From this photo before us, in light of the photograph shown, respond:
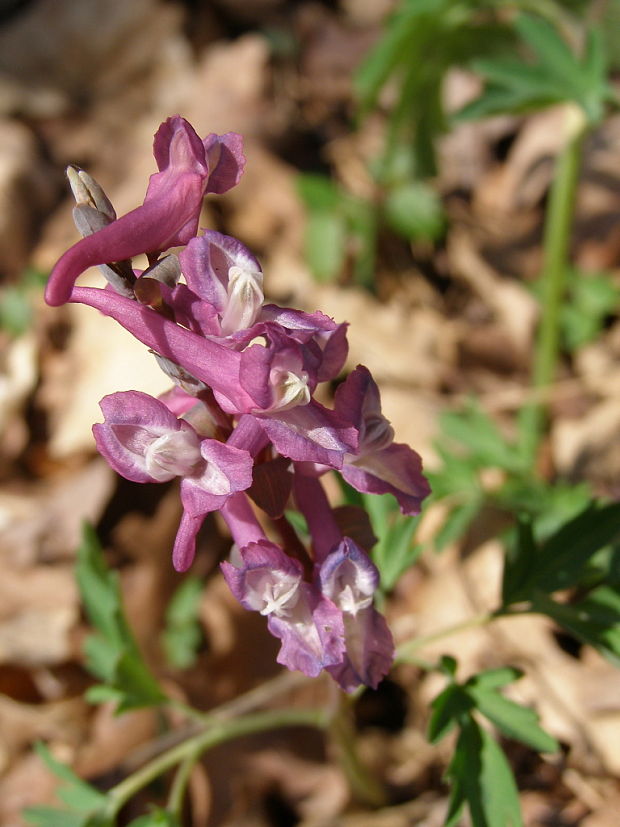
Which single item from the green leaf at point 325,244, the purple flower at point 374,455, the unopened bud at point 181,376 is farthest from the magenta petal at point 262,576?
the green leaf at point 325,244

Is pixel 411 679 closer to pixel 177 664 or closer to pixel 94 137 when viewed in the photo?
pixel 177 664

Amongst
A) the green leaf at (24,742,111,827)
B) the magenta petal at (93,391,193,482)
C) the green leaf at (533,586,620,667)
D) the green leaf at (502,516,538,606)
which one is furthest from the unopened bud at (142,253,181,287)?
the green leaf at (24,742,111,827)

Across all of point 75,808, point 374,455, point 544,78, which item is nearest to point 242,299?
point 374,455

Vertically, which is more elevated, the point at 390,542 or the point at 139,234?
the point at 139,234

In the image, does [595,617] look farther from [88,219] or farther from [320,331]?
[88,219]

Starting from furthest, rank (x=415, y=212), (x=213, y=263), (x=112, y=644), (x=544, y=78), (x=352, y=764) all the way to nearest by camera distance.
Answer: (x=415, y=212), (x=544, y=78), (x=352, y=764), (x=112, y=644), (x=213, y=263)

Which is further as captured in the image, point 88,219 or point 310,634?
point 310,634

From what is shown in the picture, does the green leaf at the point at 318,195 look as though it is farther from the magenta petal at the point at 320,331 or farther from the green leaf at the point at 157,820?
the green leaf at the point at 157,820

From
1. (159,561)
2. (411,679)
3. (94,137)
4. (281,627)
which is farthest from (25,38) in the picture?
(281,627)

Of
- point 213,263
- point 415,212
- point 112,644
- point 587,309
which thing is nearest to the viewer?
point 213,263
